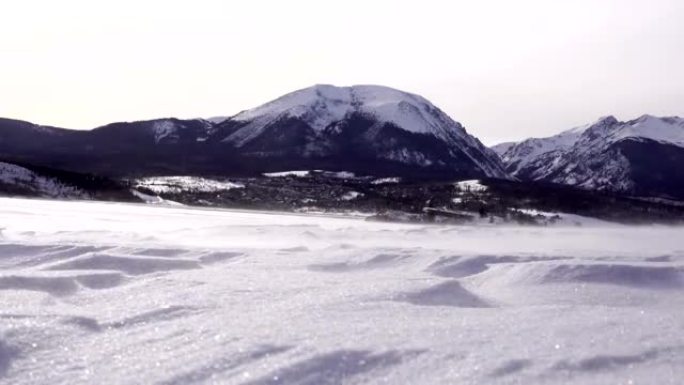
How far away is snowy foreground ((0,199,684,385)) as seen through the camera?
3844mm

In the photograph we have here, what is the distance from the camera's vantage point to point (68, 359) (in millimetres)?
4031

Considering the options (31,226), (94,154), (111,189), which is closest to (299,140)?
(94,154)

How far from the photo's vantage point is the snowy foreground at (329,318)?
12.6 ft

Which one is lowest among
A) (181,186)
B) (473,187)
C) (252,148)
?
(181,186)

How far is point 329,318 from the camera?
4898 millimetres

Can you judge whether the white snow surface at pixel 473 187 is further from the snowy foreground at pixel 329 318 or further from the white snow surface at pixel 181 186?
the snowy foreground at pixel 329 318

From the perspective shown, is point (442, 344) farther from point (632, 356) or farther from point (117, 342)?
point (117, 342)

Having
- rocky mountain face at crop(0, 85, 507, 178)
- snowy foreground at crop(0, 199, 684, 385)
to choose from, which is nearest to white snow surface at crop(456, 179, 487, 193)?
rocky mountain face at crop(0, 85, 507, 178)

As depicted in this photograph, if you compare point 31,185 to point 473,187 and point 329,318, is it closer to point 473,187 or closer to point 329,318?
point 329,318

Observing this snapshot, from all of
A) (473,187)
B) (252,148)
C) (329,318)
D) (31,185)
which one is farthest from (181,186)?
(252,148)

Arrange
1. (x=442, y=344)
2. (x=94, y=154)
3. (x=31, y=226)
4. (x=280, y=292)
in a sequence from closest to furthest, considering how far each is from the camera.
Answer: (x=442, y=344) < (x=280, y=292) < (x=31, y=226) < (x=94, y=154)

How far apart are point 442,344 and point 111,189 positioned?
5013 centimetres

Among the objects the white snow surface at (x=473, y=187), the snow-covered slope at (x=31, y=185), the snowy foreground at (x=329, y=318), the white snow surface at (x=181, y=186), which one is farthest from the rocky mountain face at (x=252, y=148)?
the snowy foreground at (x=329, y=318)

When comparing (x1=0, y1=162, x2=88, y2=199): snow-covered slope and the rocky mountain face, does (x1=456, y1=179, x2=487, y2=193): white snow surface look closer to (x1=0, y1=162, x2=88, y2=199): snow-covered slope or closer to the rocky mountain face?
the rocky mountain face
